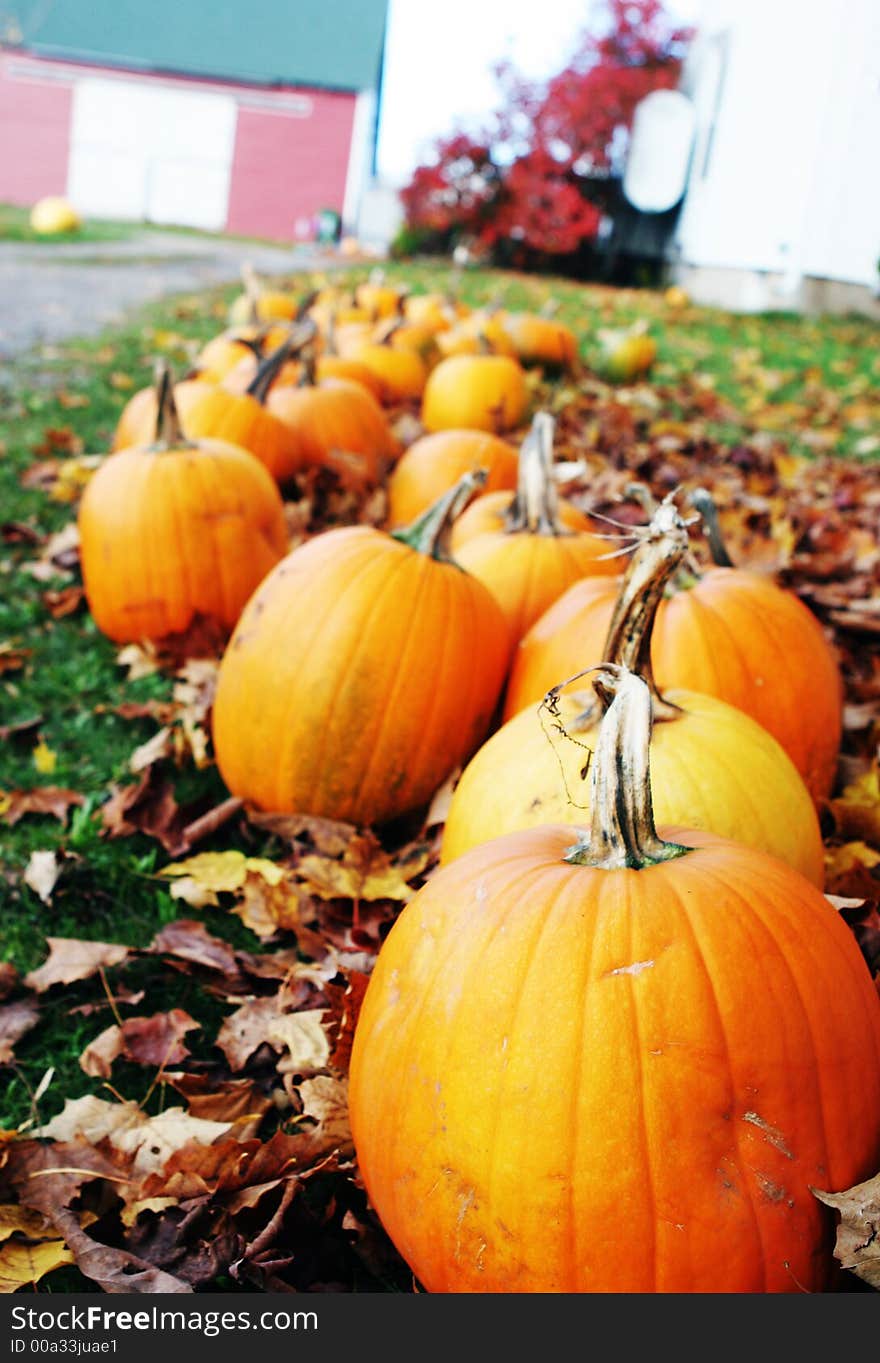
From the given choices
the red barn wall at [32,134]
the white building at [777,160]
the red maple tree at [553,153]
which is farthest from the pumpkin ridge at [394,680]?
the red barn wall at [32,134]

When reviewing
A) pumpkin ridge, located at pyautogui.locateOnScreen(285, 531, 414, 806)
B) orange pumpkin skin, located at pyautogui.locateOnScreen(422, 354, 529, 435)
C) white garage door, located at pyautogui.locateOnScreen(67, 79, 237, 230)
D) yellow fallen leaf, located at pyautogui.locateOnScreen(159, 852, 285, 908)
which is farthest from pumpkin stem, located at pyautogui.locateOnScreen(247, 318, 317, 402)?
white garage door, located at pyautogui.locateOnScreen(67, 79, 237, 230)

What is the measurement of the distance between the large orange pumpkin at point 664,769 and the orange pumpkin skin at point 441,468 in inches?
95.0

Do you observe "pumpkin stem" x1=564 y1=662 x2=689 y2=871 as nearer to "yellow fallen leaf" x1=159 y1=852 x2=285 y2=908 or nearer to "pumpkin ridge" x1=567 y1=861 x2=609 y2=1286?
"pumpkin ridge" x1=567 y1=861 x2=609 y2=1286

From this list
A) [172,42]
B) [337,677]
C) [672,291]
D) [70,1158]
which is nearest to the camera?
[70,1158]

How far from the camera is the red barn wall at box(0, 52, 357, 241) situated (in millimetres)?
32312

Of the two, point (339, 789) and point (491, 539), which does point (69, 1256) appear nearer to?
point (339, 789)

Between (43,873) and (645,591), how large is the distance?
4.88 ft

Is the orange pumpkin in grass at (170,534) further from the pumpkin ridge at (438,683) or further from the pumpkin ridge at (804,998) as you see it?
the pumpkin ridge at (804,998)

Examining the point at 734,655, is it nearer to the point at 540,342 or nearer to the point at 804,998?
the point at 804,998

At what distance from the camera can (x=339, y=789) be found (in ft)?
9.02

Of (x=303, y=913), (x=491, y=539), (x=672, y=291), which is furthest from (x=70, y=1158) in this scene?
(x=672, y=291)

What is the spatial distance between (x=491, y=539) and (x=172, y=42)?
3689cm

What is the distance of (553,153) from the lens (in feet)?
73.2

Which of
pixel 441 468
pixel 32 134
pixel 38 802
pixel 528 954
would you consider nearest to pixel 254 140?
pixel 32 134
